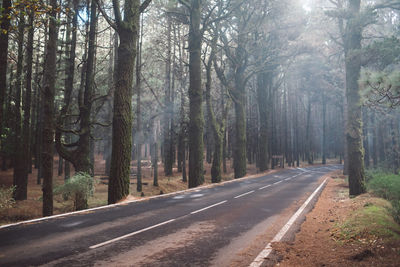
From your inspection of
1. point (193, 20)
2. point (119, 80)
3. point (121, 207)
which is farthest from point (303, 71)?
point (121, 207)

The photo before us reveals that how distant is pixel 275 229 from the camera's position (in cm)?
770

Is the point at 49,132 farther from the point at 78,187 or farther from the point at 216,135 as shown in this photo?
Answer: the point at 216,135

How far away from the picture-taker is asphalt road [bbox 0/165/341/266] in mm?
5270

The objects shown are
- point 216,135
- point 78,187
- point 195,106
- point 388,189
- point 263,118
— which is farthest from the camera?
point 263,118

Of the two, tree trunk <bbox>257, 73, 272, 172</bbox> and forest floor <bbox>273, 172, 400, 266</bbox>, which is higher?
tree trunk <bbox>257, 73, 272, 172</bbox>

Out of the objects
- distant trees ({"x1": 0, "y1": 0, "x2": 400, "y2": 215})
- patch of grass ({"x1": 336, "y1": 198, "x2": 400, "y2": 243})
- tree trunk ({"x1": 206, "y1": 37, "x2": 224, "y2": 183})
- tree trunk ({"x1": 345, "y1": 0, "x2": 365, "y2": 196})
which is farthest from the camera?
tree trunk ({"x1": 206, "y1": 37, "x2": 224, "y2": 183})

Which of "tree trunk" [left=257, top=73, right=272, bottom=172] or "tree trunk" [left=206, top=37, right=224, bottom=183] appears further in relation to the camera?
"tree trunk" [left=257, top=73, right=272, bottom=172]

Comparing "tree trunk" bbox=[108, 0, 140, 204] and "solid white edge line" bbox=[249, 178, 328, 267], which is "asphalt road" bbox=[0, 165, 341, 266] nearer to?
"solid white edge line" bbox=[249, 178, 328, 267]

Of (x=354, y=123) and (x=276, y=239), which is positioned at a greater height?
(x=354, y=123)

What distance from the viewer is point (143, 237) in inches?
264

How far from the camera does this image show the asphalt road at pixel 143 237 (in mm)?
5270

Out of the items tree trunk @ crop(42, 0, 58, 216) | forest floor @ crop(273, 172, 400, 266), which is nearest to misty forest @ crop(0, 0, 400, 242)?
tree trunk @ crop(42, 0, 58, 216)

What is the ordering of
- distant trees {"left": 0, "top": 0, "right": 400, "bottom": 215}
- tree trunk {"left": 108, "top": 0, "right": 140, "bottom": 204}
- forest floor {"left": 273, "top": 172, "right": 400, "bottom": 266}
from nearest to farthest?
forest floor {"left": 273, "top": 172, "right": 400, "bottom": 266} → distant trees {"left": 0, "top": 0, "right": 400, "bottom": 215} → tree trunk {"left": 108, "top": 0, "right": 140, "bottom": 204}

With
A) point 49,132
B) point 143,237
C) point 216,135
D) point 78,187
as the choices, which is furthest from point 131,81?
point 216,135
